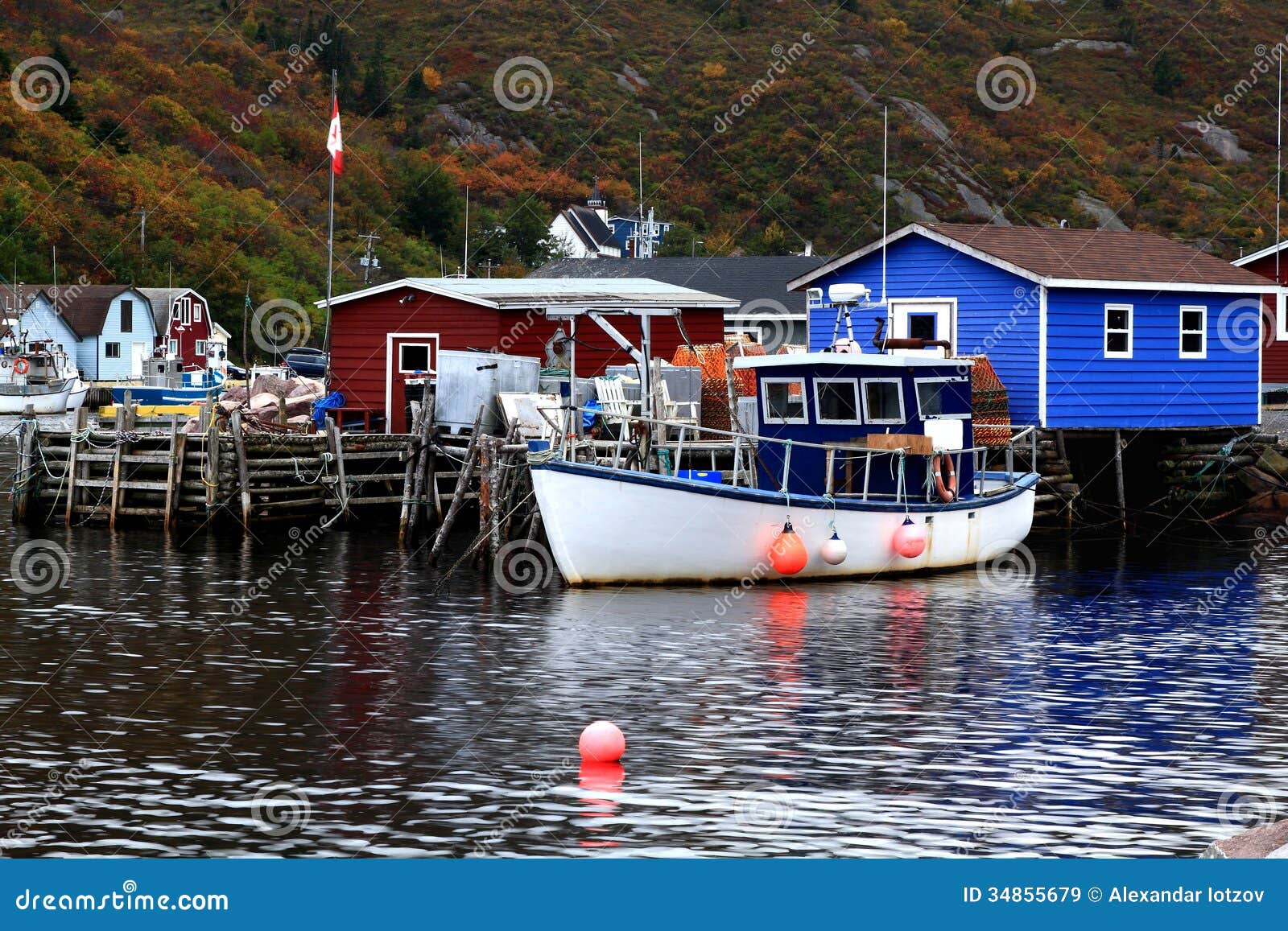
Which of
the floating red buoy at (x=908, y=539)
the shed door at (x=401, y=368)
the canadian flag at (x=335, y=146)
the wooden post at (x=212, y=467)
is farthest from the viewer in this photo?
the canadian flag at (x=335, y=146)

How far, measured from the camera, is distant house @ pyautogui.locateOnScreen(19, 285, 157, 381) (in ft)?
340

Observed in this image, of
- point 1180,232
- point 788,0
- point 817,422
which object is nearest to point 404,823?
point 817,422

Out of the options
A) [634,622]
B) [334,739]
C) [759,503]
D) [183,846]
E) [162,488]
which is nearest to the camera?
[183,846]

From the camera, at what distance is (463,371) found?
36.2 metres

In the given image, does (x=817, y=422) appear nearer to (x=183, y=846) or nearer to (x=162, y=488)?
(x=162, y=488)

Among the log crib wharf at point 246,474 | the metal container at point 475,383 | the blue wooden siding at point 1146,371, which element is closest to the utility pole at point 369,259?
the log crib wharf at point 246,474

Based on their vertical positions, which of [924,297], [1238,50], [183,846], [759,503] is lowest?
[183,846]

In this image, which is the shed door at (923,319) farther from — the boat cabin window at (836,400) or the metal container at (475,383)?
the boat cabin window at (836,400)

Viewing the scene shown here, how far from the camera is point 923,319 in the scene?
130ft

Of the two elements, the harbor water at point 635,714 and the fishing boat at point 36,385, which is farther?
the fishing boat at point 36,385

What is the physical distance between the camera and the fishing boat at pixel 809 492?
84.5 ft

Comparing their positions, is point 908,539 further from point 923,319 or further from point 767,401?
point 923,319

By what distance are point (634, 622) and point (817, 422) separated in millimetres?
6298

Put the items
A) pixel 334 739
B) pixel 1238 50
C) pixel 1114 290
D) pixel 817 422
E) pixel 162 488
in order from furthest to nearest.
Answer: pixel 1238 50
pixel 1114 290
pixel 162 488
pixel 817 422
pixel 334 739
